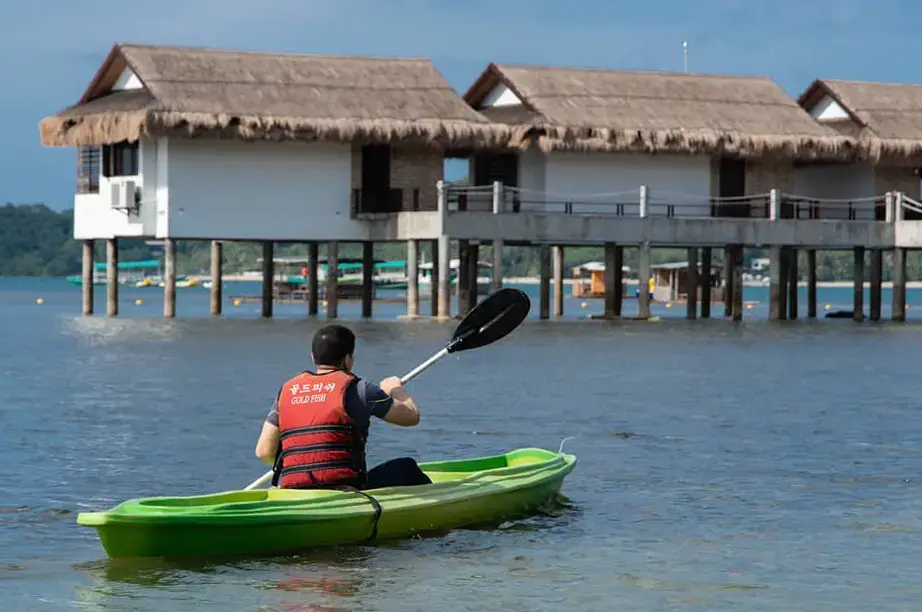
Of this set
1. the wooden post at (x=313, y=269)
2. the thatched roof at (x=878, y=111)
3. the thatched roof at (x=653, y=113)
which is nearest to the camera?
the thatched roof at (x=653, y=113)

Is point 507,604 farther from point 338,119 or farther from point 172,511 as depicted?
point 338,119

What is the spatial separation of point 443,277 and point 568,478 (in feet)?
81.9

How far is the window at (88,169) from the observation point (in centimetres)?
4597

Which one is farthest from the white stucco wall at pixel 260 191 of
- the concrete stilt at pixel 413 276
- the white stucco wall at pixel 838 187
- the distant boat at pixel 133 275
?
the distant boat at pixel 133 275

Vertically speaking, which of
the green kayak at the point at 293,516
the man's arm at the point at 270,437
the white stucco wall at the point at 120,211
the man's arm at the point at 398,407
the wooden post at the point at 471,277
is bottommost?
the green kayak at the point at 293,516

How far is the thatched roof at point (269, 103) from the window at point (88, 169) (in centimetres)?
122

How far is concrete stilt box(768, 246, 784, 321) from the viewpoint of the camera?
148ft

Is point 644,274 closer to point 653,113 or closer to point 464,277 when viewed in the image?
point 653,113

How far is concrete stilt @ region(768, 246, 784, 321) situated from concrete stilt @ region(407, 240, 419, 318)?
836 cm

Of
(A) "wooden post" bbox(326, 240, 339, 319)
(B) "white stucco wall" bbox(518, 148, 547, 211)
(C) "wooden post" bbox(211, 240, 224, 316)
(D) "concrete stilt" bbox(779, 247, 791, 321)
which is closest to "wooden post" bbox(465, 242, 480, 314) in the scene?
Answer: (B) "white stucco wall" bbox(518, 148, 547, 211)

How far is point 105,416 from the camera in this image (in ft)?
75.9

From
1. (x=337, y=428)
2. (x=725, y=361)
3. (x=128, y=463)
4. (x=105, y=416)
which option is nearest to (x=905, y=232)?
(x=725, y=361)

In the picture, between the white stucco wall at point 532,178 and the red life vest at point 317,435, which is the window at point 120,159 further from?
the red life vest at point 317,435

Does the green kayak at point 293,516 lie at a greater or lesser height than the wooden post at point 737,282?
lesser
